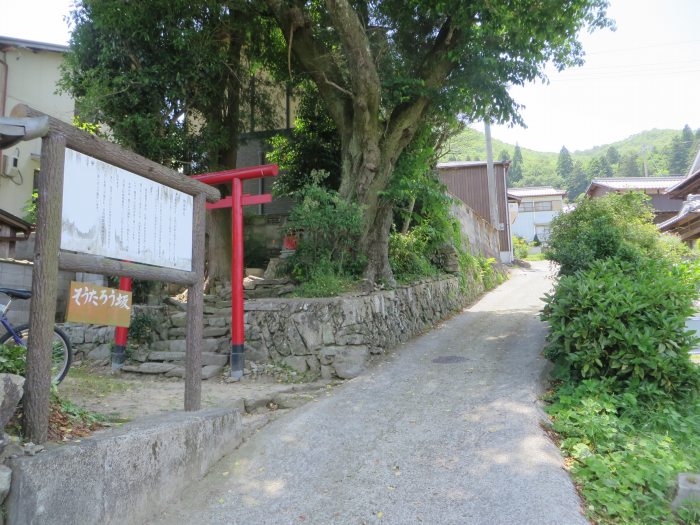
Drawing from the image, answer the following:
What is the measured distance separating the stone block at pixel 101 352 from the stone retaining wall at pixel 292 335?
2 cm

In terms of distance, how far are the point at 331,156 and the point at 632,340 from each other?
860cm

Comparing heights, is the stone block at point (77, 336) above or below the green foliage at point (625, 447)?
above

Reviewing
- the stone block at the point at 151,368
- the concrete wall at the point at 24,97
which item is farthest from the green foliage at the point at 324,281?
Answer: the concrete wall at the point at 24,97

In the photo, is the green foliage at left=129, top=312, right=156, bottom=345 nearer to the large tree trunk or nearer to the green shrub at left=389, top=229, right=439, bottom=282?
the large tree trunk

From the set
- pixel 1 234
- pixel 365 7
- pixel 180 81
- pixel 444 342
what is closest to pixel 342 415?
pixel 444 342

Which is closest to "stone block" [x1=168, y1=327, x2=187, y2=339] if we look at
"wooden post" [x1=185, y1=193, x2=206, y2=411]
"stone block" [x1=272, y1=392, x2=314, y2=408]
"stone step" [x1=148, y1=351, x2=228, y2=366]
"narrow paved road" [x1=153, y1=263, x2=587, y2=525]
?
"stone step" [x1=148, y1=351, x2=228, y2=366]

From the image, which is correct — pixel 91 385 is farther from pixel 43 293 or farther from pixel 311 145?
pixel 311 145

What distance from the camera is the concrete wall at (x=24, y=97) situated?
1591cm

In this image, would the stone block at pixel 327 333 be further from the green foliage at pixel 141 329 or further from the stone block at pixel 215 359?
the green foliage at pixel 141 329

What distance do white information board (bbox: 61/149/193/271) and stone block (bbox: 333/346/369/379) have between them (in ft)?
11.4

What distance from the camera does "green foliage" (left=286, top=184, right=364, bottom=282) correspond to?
27.8 feet

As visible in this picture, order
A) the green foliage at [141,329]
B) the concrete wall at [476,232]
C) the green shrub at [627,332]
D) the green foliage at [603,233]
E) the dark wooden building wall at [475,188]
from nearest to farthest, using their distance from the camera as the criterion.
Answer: the green shrub at [627,332] → the green foliage at [141,329] → the green foliage at [603,233] → the concrete wall at [476,232] → the dark wooden building wall at [475,188]

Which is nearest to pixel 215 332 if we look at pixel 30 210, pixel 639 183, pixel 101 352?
pixel 101 352

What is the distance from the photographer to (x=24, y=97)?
54.6ft
